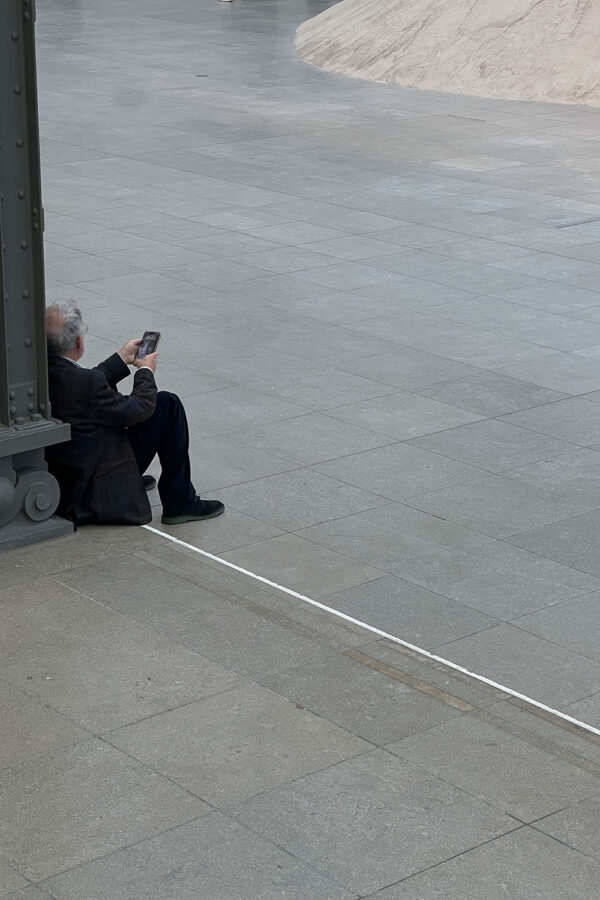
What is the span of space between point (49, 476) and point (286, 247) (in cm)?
697

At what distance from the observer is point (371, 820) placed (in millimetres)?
5203

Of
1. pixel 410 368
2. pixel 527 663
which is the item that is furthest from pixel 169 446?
pixel 410 368

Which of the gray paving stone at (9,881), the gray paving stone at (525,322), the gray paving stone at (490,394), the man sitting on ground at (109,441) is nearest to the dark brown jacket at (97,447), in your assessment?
the man sitting on ground at (109,441)

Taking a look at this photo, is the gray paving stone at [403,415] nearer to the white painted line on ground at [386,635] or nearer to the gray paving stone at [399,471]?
the gray paving stone at [399,471]

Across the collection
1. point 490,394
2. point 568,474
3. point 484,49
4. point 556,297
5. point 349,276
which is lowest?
point 568,474

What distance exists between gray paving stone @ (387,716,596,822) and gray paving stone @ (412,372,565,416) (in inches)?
166

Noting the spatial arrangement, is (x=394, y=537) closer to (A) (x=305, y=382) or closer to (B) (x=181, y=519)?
(B) (x=181, y=519)

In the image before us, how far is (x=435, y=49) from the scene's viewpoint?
2606 cm

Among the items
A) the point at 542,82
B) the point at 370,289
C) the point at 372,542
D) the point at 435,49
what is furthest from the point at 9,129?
the point at 435,49

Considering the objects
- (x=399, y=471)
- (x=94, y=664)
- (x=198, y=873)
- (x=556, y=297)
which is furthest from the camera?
(x=556, y=297)

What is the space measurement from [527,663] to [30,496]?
265 cm

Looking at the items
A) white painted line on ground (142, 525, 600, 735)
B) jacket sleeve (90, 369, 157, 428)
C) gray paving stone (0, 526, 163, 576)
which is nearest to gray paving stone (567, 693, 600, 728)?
white painted line on ground (142, 525, 600, 735)

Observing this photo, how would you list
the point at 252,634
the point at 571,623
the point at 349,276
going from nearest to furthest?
the point at 252,634
the point at 571,623
the point at 349,276

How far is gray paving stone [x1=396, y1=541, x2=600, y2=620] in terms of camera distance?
7.05 metres
